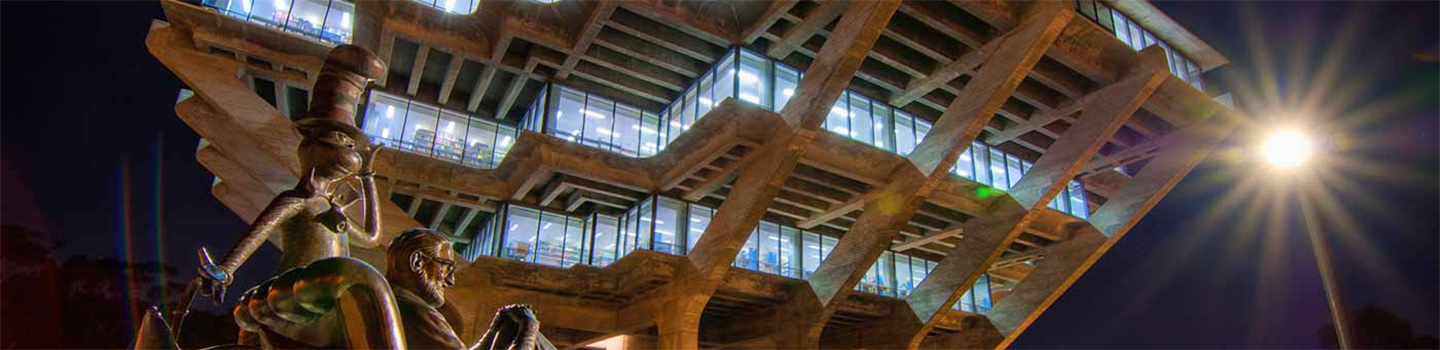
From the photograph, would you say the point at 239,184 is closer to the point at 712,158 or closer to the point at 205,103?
the point at 205,103

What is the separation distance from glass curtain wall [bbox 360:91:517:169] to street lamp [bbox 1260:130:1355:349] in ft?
62.3

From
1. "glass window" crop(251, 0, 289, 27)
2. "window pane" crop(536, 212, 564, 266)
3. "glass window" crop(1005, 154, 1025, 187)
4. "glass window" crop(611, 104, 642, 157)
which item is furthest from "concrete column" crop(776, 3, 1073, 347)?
"glass window" crop(251, 0, 289, 27)

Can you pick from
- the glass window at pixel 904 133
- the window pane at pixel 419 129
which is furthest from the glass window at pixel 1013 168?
the window pane at pixel 419 129

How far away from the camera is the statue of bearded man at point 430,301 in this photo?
7.21 feet

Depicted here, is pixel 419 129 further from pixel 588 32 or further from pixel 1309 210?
pixel 1309 210

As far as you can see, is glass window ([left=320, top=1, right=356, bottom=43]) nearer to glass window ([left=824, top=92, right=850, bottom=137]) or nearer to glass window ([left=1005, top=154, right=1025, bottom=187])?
glass window ([left=824, top=92, right=850, bottom=137])

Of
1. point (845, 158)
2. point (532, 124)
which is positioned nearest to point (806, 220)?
point (845, 158)

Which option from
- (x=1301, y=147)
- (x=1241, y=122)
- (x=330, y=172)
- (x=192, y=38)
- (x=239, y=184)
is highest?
(x=1241, y=122)

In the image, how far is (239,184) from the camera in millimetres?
19828

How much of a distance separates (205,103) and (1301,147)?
64.9ft

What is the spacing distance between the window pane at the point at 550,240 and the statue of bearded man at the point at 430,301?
2068cm

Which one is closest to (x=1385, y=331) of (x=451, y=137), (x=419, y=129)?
(x=451, y=137)

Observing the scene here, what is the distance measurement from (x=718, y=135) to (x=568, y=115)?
5.86 meters

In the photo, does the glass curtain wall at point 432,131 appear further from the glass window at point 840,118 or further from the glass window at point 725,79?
the glass window at point 840,118
